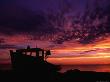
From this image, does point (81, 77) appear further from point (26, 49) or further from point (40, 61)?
point (26, 49)

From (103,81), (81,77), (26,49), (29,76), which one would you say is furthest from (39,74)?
(103,81)

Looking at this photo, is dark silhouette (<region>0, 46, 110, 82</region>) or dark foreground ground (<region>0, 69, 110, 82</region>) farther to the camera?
dark silhouette (<region>0, 46, 110, 82</region>)

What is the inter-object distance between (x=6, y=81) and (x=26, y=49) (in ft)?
21.0

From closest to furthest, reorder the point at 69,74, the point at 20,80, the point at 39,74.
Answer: the point at 20,80 → the point at 69,74 → the point at 39,74

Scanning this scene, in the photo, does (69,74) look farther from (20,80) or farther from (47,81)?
(20,80)

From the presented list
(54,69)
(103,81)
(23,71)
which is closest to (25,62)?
(23,71)

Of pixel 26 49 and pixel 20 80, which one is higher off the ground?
pixel 26 49

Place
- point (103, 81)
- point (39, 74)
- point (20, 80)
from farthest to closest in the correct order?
1. point (39, 74)
2. point (20, 80)
3. point (103, 81)

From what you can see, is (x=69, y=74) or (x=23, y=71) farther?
(x=23, y=71)

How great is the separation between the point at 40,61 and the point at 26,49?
7.98 feet

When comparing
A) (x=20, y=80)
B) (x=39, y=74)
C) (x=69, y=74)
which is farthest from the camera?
(x=39, y=74)

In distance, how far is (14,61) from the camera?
94.5ft

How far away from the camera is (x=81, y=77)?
24703 millimetres

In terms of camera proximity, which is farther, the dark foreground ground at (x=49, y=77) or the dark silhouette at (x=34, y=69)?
the dark silhouette at (x=34, y=69)
